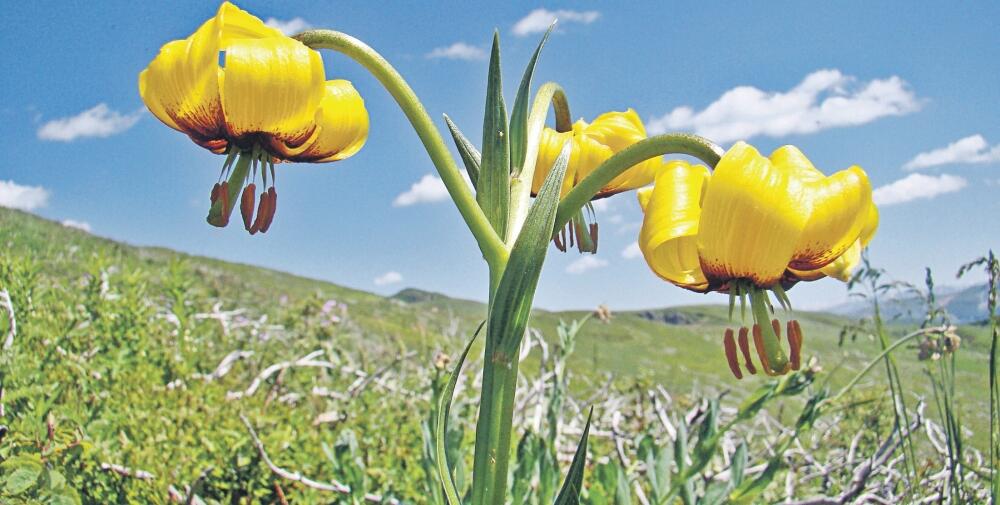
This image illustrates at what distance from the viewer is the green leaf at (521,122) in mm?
1075

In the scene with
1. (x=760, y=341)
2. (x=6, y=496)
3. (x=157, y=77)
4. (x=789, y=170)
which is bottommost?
(x=6, y=496)

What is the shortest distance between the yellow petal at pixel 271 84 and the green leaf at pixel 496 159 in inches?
9.8

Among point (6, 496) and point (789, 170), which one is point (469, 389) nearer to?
point (6, 496)

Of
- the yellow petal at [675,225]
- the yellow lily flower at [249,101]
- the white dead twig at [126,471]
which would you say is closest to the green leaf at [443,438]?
the yellow petal at [675,225]

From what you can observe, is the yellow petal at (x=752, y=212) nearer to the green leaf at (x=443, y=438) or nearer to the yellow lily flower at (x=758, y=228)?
the yellow lily flower at (x=758, y=228)

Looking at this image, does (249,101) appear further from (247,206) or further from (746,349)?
(746,349)

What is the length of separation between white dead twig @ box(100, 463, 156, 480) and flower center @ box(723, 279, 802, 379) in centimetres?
133

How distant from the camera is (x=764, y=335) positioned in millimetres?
1025

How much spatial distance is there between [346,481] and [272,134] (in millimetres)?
865

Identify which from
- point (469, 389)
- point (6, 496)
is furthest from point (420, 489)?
point (6, 496)

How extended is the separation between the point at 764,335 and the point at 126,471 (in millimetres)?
1406

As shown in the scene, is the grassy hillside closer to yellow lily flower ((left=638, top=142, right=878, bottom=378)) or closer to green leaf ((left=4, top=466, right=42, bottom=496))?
green leaf ((left=4, top=466, right=42, bottom=496))

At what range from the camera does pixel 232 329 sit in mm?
3660

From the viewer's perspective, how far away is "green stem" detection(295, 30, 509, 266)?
3.43ft
